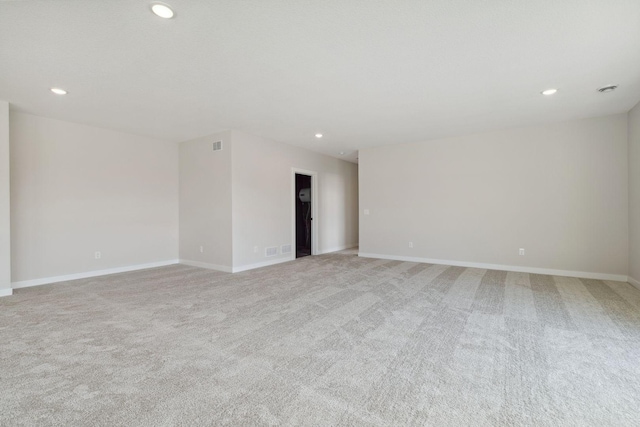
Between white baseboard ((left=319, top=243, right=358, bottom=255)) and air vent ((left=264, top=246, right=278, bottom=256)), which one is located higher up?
→ air vent ((left=264, top=246, right=278, bottom=256))

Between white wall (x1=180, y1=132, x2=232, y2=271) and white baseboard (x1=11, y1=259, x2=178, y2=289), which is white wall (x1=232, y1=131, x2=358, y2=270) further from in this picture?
white baseboard (x1=11, y1=259, x2=178, y2=289)

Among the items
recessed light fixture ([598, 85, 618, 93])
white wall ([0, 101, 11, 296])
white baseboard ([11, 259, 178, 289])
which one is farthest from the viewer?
white baseboard ([11, 259, 178, 289])

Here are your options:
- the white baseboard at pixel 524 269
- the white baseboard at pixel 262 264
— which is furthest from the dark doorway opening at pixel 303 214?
the white baseboard at pixel 524 269

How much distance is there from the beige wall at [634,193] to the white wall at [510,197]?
14 cm

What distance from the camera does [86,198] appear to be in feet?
15.5

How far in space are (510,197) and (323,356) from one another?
185 inches

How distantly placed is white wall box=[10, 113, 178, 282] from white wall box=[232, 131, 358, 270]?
1.77 m

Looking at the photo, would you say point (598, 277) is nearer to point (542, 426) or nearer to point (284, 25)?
point (542, 426)

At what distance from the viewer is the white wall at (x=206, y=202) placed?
201 inches

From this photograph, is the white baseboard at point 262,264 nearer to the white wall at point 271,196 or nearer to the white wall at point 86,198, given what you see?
the white wall at point 271,196

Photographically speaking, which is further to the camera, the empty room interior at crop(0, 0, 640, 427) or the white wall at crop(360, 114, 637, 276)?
the white wall at crop(360, 114, 637, 276)

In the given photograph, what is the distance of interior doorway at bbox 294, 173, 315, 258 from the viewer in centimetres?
727

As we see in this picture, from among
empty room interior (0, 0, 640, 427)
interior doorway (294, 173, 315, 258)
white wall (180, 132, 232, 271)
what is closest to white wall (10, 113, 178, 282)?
empty room interior (0, 0, 640, 427)

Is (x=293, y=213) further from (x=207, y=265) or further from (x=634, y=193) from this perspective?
(x=634, y=193)
